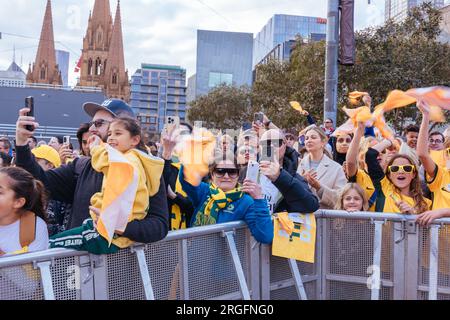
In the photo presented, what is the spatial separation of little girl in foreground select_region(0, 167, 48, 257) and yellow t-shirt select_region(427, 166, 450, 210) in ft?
9.13

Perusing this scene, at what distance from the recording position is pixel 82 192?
A: 3145mm

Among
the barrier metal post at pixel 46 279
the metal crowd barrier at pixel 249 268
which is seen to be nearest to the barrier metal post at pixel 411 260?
the metal crowd barrier at pixel 249 268

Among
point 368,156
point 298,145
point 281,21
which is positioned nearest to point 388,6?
point 298,145

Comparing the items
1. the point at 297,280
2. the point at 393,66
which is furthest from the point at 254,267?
the point at 393,66

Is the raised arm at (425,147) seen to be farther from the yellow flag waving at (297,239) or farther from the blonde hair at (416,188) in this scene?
the yellow flag waving at (297,239)

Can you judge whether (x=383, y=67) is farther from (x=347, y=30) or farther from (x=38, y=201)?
(x=38, y=201)

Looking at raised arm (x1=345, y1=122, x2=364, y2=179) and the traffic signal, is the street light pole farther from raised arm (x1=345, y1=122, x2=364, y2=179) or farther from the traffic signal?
raised arm (x1=345, y1=122, x2=364, y2=179)

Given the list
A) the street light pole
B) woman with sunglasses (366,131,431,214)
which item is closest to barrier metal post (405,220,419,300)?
woman with sunglasses (366,131,431,214)

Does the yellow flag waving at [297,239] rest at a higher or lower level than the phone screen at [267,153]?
lower

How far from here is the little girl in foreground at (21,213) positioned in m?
2.96

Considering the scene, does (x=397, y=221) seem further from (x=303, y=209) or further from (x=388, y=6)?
(x=388, y=6)

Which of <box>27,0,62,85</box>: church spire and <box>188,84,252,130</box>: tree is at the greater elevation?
<box>27,0,62,85</box>: church spire

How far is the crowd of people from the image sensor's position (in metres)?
2.74

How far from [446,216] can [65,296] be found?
2.42 m
